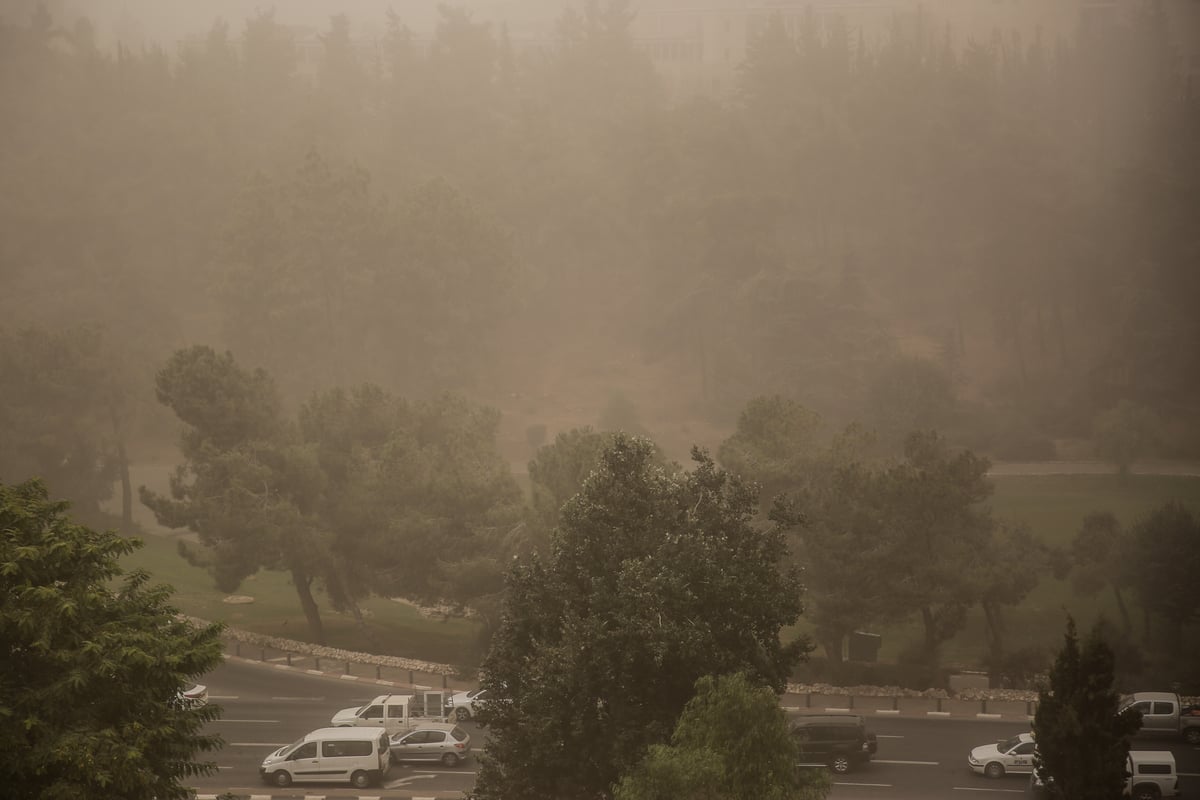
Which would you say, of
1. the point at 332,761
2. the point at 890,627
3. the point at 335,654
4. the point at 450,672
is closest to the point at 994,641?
the point at 890,627

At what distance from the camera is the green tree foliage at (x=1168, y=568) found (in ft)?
143

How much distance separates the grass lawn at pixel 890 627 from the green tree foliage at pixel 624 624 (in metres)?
20.1

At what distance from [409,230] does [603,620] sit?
210ft

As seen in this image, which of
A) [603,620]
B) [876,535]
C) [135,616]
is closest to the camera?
[135,616]

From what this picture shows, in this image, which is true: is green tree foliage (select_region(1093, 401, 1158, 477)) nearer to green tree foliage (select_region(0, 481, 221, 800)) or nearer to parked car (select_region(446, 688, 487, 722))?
parked car (select_region(446, 688, 487, 722))

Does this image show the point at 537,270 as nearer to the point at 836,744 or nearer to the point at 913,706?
the point at 913,706

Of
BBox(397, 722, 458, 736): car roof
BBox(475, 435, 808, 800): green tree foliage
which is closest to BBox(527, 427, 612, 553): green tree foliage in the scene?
BBox(397, 722, 458, 736): car roof

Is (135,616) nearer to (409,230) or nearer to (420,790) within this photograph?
(420,790)

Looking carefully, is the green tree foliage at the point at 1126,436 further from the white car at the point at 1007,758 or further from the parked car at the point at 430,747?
the parked car at the point at 430,747

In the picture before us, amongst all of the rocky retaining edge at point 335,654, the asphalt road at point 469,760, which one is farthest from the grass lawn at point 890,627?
the asphalt road at point 469,760

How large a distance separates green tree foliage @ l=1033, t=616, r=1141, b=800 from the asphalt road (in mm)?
8150

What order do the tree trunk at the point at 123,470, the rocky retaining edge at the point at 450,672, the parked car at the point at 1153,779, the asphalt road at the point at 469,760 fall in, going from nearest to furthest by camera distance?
the parked car at the point at 1153,779 < the asphalt road at the point at 469,760 < the rocky retaining edge at the point at 450,672 < the tree trunk at the point at 123,470

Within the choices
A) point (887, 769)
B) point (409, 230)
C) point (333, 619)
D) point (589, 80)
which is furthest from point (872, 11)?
point (887, 769)

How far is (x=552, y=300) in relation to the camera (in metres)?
102
